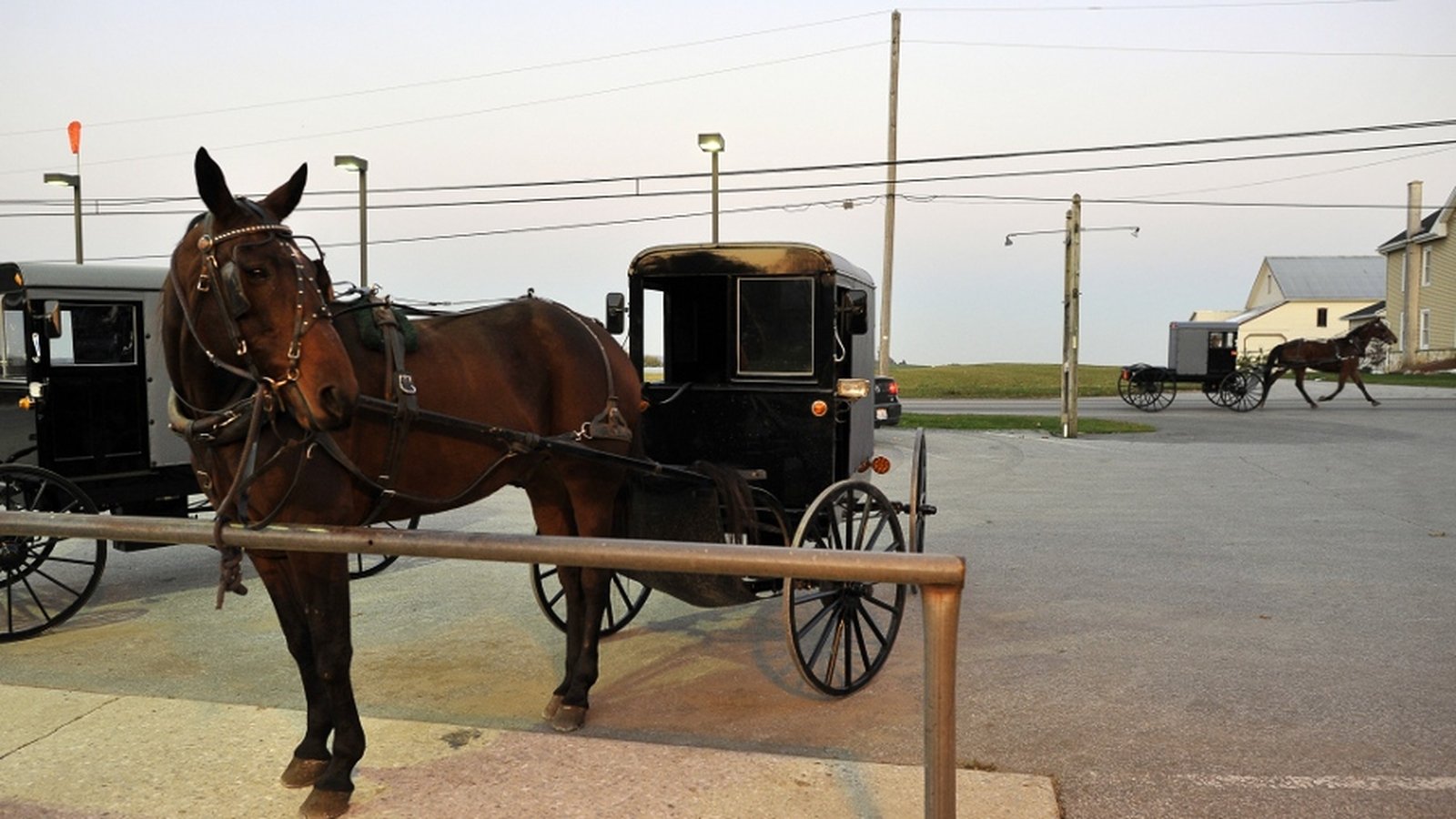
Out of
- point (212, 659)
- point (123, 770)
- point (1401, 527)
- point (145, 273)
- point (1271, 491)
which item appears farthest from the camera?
point (1271, 491)

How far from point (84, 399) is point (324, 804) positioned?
5.57 metres

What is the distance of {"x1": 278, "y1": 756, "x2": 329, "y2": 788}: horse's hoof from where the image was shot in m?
4.19

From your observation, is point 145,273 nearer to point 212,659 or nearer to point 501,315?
point 212,659

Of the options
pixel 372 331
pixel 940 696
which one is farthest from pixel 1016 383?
pixel 940 696

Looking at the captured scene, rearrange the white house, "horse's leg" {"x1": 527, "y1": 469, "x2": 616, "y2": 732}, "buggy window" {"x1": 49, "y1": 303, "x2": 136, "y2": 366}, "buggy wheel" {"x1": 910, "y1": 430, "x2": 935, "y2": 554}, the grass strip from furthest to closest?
the white house → the grass strip → "buggy window" {"x1": 49, "y1": 303, "x2": 136, "y2": 366} → "buggy wheel" {"x1": 910, "y1": 430, "x2": 935, "y2": 554} → "horse's leg" {"x1": 527, "y1": 469, "x2": 616, "y2": 732}

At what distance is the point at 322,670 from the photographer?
13.5 feet

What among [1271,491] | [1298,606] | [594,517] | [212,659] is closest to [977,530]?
[1298,606]

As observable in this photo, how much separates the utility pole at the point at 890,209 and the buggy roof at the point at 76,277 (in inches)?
973

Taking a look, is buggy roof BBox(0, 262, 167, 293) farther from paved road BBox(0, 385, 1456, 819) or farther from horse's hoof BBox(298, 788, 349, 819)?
horse's hoof BBox(298, 788, 349, 819)

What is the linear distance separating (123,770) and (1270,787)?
4.78 m

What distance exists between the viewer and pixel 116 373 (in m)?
8.23

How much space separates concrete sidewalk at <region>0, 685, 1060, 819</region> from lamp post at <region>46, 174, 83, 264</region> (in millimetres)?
25855

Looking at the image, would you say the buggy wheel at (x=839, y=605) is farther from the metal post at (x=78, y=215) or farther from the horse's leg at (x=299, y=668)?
the metal post at (x=78, y=215)

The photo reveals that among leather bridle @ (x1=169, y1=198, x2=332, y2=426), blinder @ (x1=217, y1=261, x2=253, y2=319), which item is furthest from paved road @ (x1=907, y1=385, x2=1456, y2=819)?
blinder @ (x1=217, y1=261, x2=253, y2=319)
